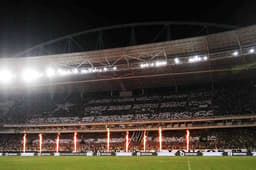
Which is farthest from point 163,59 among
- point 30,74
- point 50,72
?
point 30,74

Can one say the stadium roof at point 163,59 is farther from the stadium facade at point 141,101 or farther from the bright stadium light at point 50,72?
the bright stadium light at point 50,72

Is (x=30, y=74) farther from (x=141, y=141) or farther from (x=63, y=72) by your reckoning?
(x=141, y=141)

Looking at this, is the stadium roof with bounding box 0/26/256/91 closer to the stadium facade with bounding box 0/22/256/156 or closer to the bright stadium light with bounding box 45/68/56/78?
the stadium facade with bounding box 0/22/256/156

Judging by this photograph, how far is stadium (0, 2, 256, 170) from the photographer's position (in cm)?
4141

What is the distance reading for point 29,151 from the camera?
161 feet

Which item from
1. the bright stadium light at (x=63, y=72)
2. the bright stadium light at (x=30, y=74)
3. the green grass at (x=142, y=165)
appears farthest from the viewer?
the bright stadium light at (x=30, y=74)

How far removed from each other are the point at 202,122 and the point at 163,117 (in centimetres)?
595

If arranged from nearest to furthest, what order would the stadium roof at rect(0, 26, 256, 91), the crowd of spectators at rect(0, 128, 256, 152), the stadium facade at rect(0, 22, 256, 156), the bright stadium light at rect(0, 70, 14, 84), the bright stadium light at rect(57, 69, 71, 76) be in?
the stadium roof at rect(0, 26, 256, 91) → the stadium facade at rect(0, 22, 256, 156) → the crowd of spectators at rect(0, 128, 256, 152) → the bright stadium light at rect(57, 69, 71, 76) → the bright stadium light at rect(0, 70, 14, 84)

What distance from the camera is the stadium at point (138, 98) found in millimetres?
41406

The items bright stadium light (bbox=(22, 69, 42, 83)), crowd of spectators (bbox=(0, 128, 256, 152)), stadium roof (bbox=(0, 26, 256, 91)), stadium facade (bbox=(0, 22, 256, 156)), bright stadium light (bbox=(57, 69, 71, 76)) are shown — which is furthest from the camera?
bright stadium light (bbox=(22, 69, 42, 83))

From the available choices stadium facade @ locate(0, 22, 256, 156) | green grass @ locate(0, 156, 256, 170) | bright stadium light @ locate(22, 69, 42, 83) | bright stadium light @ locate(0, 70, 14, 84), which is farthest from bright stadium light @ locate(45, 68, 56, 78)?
green grass @ locate(0, 156, 256, 170)

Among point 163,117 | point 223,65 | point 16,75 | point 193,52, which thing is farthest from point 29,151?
point 223,65

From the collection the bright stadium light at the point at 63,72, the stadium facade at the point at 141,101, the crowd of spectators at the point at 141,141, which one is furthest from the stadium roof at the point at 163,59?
the crowd of spectators at the point at 141,141

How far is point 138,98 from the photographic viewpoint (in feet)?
183
